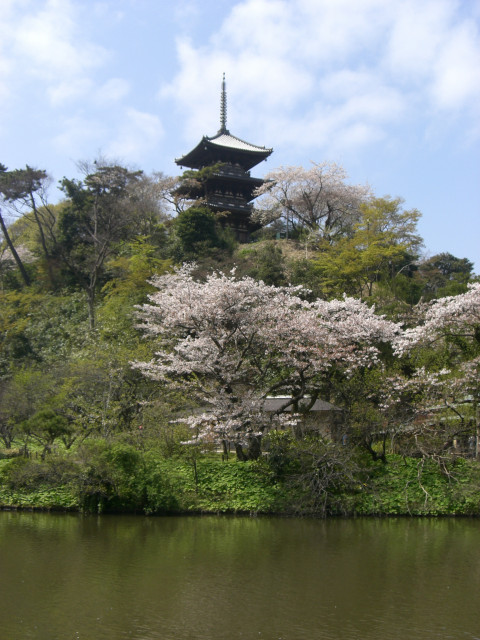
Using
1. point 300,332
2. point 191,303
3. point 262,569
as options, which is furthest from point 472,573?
point 191,303

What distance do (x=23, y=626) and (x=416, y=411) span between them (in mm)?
12762

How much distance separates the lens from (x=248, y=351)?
18812 mm

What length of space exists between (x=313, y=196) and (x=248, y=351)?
2693 centimetres

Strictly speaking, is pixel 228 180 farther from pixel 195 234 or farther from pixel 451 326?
pixel 451 326

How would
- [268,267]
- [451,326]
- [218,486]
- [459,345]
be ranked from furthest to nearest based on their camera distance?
[268,267], [459,345], [451,326], [218,486]

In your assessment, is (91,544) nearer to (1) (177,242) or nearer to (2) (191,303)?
(2) (191,303)

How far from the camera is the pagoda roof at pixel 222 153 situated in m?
44.2

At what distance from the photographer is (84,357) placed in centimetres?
2573

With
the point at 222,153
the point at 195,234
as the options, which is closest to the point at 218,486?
the point at 195,234

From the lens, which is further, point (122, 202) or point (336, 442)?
point (122, 202)

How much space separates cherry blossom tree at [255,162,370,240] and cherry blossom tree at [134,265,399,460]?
23851 millimetres

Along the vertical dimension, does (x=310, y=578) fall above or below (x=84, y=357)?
below

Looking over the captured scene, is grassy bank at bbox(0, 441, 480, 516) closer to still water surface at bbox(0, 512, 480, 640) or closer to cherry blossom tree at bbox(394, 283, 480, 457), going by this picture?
still water surface at bbox(0, 512, 480, 640)

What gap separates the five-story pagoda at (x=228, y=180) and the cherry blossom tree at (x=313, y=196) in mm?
1336
